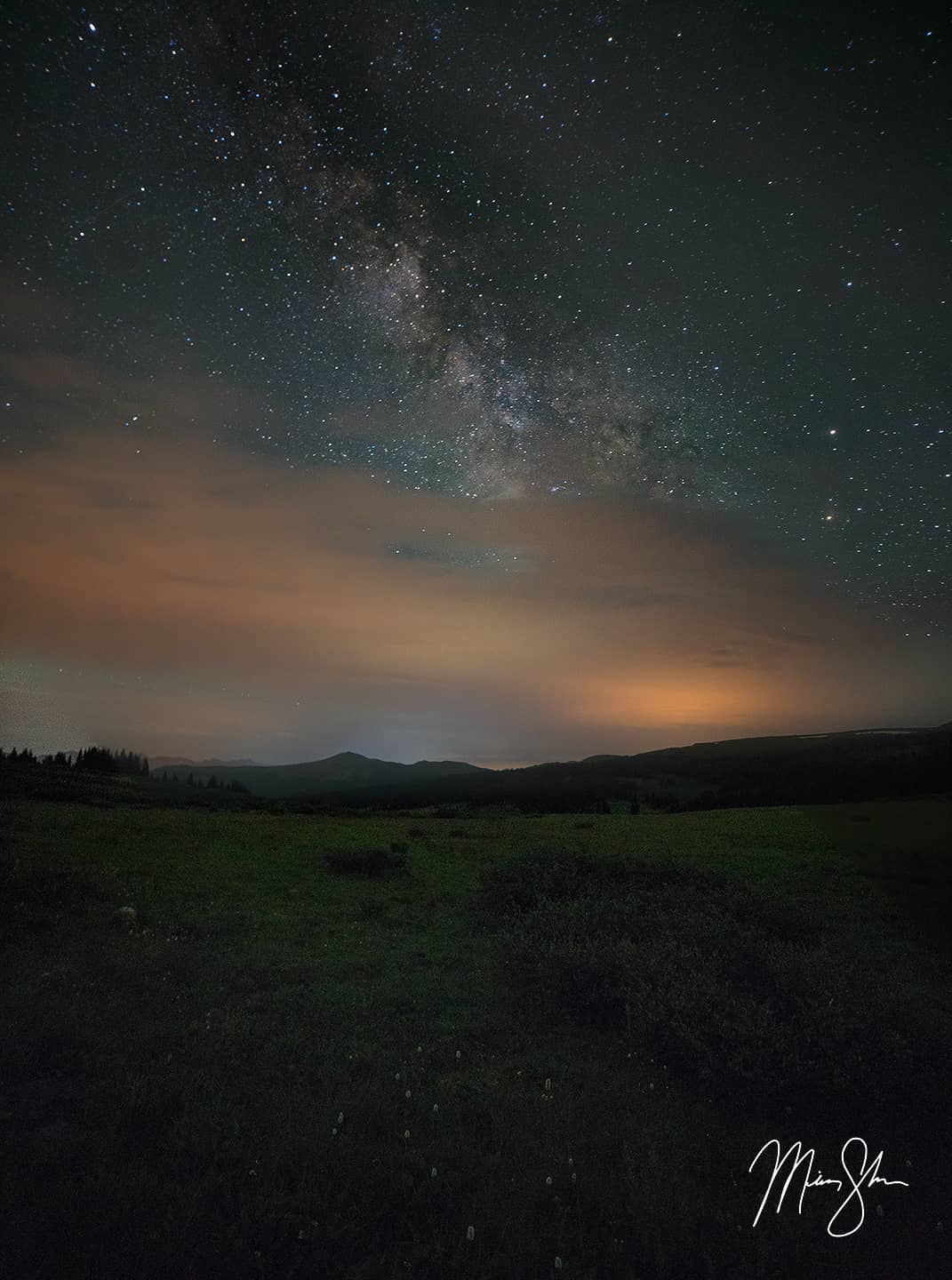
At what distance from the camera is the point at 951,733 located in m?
50.2

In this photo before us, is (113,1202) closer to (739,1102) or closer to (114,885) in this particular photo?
(739,1102)

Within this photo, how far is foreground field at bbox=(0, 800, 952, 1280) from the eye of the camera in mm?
5289
